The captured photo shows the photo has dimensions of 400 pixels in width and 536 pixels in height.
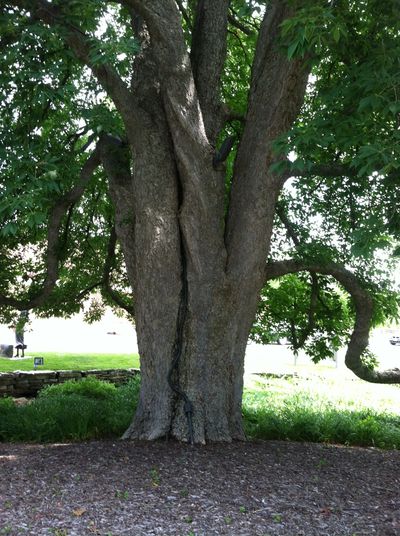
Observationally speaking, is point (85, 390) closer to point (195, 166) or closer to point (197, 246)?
point (197, 246)

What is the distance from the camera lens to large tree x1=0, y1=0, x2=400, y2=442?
17.4 feet

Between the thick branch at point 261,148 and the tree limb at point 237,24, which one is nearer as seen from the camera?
the thick branch at point 261,148

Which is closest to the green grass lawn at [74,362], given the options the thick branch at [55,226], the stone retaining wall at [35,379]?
the stone retaining wall at [35,379]

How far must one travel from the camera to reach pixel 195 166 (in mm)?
6539

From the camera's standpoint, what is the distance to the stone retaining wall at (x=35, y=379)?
1330 centimetres

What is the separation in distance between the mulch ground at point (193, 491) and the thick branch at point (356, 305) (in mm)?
1334

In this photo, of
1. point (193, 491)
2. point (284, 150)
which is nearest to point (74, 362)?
→ point (193, 491)

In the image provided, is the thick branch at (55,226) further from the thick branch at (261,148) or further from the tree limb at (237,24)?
the tree limb at (237,24)

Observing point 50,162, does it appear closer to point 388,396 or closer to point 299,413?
point 299,413

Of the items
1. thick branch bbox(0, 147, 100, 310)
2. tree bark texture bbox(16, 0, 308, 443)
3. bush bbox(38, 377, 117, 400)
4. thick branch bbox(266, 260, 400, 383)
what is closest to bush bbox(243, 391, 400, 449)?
thick branch bbox(266, 260, 400, 383)

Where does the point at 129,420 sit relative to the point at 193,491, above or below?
above

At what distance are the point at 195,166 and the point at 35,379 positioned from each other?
887 centimetres

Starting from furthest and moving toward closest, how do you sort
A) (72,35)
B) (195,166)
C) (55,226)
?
(55,226) → (195,166) → (72,35)

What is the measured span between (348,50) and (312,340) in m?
4.62
